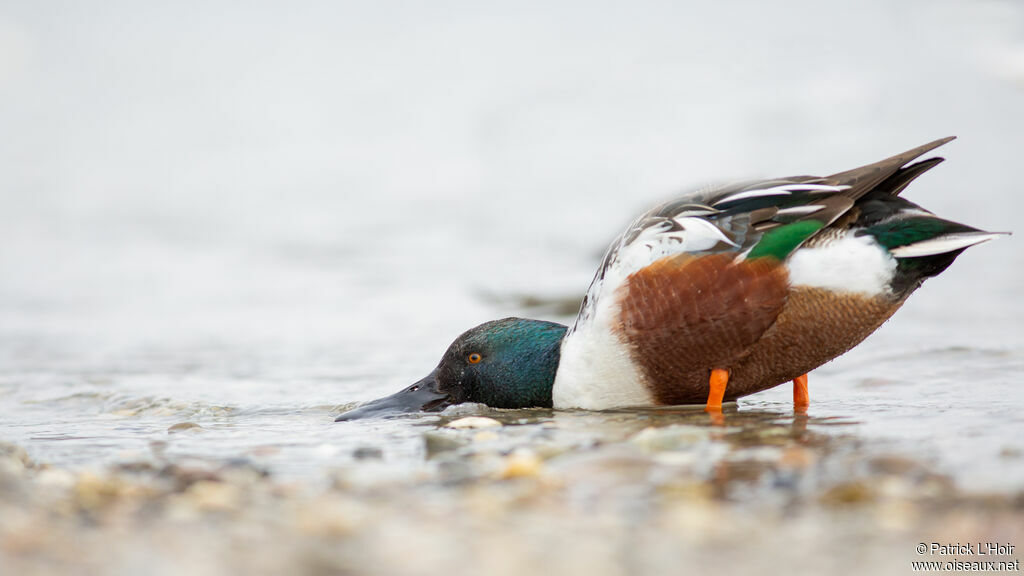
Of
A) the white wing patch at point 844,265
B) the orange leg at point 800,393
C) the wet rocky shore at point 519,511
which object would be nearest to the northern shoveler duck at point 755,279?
the white wing patch at point 844,265

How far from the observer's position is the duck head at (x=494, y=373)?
4887mm

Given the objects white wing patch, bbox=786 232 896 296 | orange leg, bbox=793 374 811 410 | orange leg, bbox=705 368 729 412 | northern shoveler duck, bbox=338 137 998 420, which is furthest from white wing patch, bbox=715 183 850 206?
orange leg, bbox=793 374 811 410

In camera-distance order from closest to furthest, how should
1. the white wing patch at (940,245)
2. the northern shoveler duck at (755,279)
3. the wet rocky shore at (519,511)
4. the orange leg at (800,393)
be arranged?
the wet rocky shore at (519,511)
the white wing patch at (940,245)
the northern shoveler duck at (755,279)
the orange leg at (800,393)

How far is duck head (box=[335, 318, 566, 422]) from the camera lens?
4887mm

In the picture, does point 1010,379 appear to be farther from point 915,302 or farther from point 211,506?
point 211,506

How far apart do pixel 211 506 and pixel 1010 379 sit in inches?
177

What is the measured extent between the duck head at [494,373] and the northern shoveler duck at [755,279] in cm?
35

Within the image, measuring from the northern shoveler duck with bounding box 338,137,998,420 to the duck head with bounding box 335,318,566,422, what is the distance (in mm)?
349

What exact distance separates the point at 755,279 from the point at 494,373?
148cm

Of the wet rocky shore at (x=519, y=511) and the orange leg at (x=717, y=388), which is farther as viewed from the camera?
the orange leg at (x=717, y=388)

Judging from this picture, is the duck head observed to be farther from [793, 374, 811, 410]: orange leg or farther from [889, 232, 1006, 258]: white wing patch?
[889, 232, 1006, 258]: white wing patch

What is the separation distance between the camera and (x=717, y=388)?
4402mm

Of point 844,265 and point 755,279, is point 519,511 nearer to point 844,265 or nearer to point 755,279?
point 755,279

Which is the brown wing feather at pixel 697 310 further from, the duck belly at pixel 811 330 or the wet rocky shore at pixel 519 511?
the wet rocky shore at pixel 519 511
